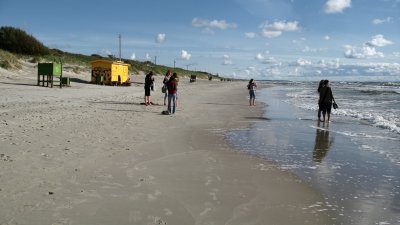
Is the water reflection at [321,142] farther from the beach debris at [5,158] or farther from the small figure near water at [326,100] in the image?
the beach debris at [5,158]

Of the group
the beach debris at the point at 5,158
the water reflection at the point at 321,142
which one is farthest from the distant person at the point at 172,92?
the beach debris at the point at 5,158

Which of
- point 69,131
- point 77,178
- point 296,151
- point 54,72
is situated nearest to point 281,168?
point 296,151

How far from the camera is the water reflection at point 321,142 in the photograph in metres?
8.82

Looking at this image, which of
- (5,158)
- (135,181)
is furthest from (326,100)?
(5,158)

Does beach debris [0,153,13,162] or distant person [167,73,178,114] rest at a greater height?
distant person [167,73,178,114]

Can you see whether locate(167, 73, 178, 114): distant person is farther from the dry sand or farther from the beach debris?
the beach debris

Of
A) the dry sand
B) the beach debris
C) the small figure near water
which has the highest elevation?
the small figure near water

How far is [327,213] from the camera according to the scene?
202 inches

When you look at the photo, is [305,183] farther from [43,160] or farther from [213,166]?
[43,160]

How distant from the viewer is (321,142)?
10.8 metres

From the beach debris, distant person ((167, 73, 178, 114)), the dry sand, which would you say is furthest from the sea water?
the beach debris

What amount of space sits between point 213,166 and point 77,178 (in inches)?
95.3

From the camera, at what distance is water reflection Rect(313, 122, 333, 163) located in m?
8.82

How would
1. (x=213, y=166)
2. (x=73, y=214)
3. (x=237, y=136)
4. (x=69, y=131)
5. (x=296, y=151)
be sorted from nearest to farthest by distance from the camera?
(x=73, y=214) → (x=213, y=166) → (x=296, y=151) → (x=69, y=131) → (x=237, y=136)
